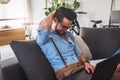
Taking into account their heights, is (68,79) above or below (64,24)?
below

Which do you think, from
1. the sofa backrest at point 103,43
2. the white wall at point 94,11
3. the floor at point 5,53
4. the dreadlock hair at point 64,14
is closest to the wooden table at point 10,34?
the floor at point 5,53

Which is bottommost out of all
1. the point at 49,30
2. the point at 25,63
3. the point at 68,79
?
the point at 68,79

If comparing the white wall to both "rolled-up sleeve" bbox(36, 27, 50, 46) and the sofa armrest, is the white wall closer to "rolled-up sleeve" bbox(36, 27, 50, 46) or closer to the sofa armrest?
"rolled-up sleeve" bbox(36, 27, 50, 46)

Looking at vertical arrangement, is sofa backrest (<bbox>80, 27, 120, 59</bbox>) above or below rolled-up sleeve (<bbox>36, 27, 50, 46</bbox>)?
below

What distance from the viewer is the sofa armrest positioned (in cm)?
129

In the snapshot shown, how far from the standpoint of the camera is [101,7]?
3.84 meters

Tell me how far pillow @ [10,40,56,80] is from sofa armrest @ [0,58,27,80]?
→ 0.18 ft

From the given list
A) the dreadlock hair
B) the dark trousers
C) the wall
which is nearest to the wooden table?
the wall

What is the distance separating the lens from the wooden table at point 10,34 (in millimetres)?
4766

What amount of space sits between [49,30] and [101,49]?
→ 0.98 m

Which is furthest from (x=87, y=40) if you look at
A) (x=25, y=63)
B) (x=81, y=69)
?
(x=25, y=63)

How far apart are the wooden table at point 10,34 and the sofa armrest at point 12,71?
359 centimetres

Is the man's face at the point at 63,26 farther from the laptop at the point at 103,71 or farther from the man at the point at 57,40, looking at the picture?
the laptop at the point at 103,71

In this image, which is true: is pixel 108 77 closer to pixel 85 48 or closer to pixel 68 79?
pixel 68 79
